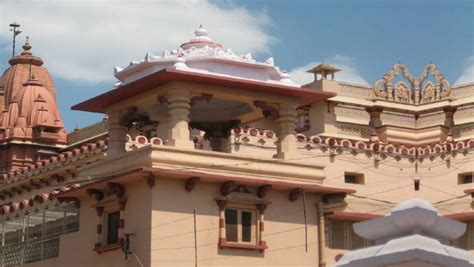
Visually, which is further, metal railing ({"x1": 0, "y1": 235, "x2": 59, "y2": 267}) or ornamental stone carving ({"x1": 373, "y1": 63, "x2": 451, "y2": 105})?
ornamental stone carving ({"x1": 373, "y1": 63, "x2": 451, "y2": 105})

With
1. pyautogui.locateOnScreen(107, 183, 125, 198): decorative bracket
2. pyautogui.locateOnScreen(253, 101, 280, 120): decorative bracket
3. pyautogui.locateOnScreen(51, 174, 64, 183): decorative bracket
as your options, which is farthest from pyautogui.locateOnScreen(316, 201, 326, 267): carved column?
pyautogui.locateOnScreen(51, 174, 64, 183): decorative bracket

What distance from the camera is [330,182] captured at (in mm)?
35500

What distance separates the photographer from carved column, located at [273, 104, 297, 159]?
29.0 meters

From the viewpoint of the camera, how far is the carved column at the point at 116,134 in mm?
29547

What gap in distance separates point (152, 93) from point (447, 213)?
910cm

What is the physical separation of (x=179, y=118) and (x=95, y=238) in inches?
144

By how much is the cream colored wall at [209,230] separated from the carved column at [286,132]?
111 centimetres

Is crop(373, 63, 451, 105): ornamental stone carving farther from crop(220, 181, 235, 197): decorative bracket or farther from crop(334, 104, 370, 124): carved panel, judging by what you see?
crop(220, 181, 235, 197): decorative bracket

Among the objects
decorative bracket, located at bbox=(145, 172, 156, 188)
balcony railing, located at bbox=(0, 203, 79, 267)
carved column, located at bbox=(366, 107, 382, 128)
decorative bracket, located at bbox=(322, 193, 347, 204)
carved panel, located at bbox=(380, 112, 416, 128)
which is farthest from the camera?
carved panel, located at bbox=(380, 112, 416, 128)

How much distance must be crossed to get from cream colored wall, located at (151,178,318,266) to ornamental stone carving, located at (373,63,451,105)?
17.1 m

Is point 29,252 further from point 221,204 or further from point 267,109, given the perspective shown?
point 267,109

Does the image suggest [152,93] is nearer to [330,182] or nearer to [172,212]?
[172,212]

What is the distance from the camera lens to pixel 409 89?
45844 millimetres

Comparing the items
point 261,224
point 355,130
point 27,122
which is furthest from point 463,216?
point 27,122
